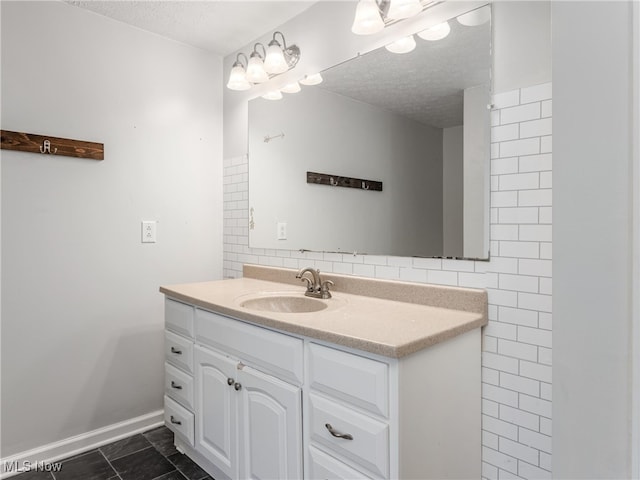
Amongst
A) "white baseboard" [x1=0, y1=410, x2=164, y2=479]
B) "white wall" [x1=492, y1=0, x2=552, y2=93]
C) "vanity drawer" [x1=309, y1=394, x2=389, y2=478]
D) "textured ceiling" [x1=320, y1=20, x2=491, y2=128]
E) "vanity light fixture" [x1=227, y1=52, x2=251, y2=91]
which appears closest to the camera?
"vanity drawer" [x1=309, y1=394, x2=389, y2=478]

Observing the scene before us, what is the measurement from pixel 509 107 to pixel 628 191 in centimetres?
106

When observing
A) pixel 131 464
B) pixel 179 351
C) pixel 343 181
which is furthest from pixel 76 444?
pixel 343 181

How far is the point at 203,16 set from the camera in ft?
6.79

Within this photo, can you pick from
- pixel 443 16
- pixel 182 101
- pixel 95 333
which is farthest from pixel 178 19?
pixel 95 333

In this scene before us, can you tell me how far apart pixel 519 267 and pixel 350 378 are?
67 centimetres

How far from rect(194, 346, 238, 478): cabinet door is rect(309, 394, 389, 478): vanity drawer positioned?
45 cm

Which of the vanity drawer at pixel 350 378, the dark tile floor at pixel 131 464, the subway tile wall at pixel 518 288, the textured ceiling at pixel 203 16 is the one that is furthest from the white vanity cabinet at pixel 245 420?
the textured ceiling at pixel 203 16

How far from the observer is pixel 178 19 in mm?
2102

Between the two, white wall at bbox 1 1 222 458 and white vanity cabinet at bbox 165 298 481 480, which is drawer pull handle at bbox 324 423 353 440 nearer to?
white vanity cabinet at bbox 165 298 481 480

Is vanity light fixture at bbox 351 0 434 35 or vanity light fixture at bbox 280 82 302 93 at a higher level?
vanity light fixture at bbox 351 0 434 35

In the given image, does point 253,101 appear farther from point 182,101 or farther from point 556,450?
point 556,450

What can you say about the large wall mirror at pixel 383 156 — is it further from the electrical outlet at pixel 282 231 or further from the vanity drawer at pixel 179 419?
the vanity drawer at pixel 179 419

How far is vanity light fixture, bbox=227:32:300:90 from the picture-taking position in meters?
2.02

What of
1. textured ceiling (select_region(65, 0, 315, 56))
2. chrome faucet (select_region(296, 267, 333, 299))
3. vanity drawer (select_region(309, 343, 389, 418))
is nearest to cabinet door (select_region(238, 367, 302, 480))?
vanity drawer (select_region(309, 343, 389, 418))
